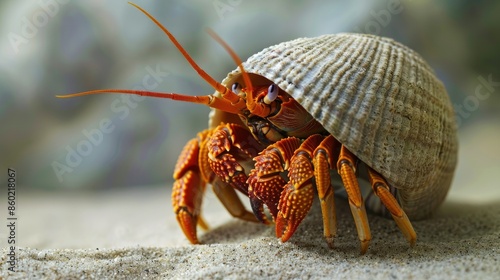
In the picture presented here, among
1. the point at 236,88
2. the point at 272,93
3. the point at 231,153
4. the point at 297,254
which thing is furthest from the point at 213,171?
the point at 297,254

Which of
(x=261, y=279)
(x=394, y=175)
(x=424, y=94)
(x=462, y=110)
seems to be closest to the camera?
(x=261, y=279)

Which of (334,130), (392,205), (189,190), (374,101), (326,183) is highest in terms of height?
(374,101)

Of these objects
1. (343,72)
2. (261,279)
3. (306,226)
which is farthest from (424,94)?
(261,279)

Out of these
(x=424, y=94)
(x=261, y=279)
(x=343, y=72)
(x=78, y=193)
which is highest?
(x=343, y=72)

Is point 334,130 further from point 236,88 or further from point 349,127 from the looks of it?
point 236,88

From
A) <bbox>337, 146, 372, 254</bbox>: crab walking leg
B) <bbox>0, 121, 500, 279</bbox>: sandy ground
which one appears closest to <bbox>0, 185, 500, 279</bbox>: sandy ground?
<bbox>0, 121, 500, 279</bbox>: sandy ground

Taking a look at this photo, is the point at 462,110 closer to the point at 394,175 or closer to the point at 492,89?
the point at 492,89
